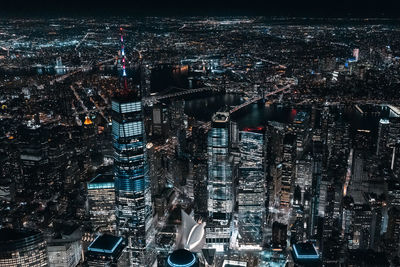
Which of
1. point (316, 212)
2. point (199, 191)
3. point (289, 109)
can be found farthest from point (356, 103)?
point (199, 191)

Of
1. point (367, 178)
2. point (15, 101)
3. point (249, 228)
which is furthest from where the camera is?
point (15, 101)

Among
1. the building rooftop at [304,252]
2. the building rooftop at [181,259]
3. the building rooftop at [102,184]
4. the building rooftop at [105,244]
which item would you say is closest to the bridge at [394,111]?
the building rooftop at [304,252]

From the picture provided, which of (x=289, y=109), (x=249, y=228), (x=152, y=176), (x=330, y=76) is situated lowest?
(x=249, y=228)

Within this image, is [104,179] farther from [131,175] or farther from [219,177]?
[219,177]

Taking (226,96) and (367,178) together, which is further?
(226,96)

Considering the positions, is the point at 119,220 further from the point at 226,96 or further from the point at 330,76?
the point at 330,76

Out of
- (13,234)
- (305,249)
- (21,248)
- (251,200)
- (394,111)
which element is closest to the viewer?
(21,248)

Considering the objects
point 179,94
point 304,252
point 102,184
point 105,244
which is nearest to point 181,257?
point 105,244
